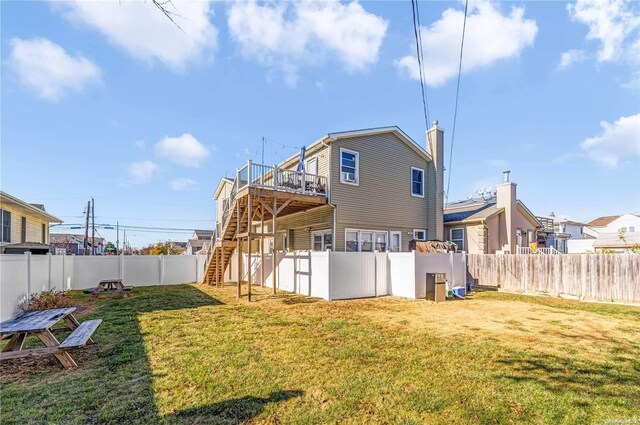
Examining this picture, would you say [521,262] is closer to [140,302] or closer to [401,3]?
[401,3]

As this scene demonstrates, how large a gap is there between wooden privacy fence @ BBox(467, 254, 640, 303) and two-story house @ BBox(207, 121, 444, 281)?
322cm

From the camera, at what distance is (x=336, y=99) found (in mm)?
16438

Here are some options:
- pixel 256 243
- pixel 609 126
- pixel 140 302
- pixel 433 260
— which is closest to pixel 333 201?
pixel 433 260

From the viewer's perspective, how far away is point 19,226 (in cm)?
1747

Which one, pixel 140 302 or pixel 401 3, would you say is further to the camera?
pixel 140 302

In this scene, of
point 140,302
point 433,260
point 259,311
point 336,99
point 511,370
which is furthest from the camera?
point 336,99

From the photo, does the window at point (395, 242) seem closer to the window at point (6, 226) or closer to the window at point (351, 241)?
the window at point (351, 241)

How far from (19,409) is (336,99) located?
1595 cm

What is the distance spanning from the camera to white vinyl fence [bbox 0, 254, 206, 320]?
7357 millimetres

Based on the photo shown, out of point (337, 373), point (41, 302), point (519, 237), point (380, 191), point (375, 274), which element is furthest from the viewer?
point (519, 237)

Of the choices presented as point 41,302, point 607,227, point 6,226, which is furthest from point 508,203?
point 607,227

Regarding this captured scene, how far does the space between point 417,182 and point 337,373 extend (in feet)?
44.5

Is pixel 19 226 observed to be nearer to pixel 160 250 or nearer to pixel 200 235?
pixel 160 250

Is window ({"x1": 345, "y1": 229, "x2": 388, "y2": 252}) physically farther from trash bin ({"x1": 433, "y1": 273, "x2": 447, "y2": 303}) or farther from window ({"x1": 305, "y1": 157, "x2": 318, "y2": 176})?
trash bin ({"x1": 433, "y1": 273, "x2": 447, "y2": 303})
